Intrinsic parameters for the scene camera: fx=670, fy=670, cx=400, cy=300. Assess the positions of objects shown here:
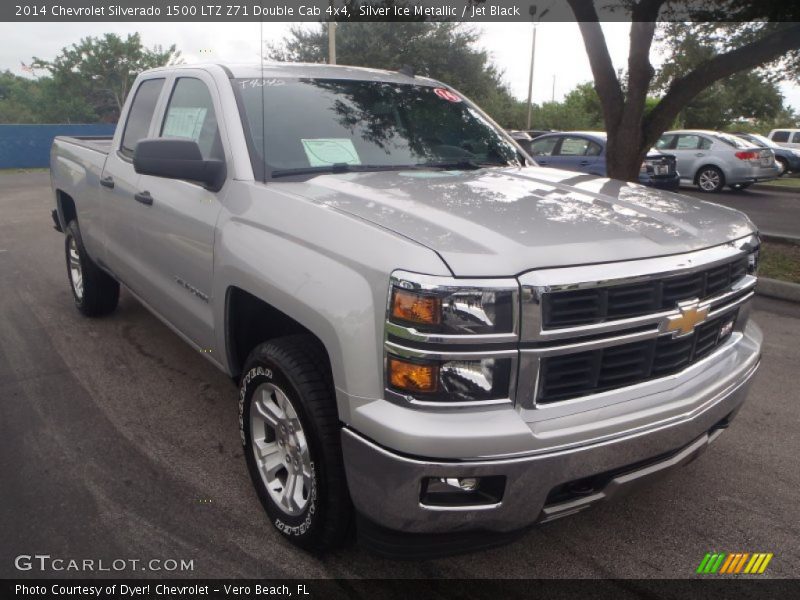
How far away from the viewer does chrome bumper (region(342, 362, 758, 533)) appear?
2.00 meters

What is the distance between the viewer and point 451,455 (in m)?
1.97

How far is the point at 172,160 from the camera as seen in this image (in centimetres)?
287

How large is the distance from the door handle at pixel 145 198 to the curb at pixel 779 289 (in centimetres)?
556

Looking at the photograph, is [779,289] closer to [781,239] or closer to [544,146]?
[781,239]

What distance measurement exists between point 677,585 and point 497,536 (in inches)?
34.1

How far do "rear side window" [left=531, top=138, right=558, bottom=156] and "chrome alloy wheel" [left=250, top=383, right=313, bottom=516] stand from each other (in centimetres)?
1175

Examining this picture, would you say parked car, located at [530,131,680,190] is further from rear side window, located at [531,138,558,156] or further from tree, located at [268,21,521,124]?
tree, located at [268,21,521,124]

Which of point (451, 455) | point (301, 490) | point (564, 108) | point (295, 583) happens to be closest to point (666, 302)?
point (451, 455)

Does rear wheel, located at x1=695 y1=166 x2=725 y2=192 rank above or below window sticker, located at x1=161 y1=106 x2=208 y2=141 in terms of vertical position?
below

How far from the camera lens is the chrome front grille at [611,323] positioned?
2031mm

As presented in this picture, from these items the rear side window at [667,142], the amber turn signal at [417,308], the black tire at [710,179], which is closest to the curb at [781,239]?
the amber turn signal at [417,308]

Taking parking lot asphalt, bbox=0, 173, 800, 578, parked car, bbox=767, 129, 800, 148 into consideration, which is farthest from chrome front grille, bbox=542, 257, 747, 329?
parked car, bbox=767, 129, 800, 148

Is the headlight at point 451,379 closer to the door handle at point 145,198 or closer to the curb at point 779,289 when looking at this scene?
the door handle at point 145,198

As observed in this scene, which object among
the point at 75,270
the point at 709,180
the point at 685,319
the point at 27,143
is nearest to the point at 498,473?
the point at 685,319
